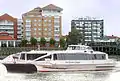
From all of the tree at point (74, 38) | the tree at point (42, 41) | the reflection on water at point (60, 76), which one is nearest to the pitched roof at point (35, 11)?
the tree at point (42, 41)

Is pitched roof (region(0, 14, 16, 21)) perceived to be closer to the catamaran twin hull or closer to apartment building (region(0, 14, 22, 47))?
apartment building (region(0, 14, 22, 47))

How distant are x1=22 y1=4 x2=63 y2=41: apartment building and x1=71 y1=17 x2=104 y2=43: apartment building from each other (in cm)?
4755

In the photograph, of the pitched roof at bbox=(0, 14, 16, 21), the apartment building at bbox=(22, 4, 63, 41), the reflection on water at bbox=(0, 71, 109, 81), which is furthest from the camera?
the pitched roof at bbox=(0, 14, 16, 21)

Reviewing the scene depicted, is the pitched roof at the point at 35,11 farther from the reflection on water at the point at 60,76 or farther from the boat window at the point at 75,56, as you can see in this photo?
the reflection on water at the point at 60,76

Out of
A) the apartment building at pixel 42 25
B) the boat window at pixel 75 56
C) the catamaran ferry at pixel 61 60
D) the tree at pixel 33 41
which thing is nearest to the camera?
the catamaran ferry at pixel 61 60

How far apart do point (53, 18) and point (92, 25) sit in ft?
172

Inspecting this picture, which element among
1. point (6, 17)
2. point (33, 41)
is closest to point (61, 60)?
point (33, 41)

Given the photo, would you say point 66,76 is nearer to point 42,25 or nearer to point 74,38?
point 74,38

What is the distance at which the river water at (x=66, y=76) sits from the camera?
29688mm

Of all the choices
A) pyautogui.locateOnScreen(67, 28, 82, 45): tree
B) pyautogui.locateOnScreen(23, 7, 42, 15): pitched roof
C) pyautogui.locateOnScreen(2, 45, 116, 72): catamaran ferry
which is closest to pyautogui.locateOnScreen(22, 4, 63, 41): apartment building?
pyautogui.locateOnScreen(23, 7, 42, 15): pitched roof

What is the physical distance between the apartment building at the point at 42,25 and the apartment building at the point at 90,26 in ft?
156

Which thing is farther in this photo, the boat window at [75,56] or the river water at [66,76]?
the boat window at [75,56]

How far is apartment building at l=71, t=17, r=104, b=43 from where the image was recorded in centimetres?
15562

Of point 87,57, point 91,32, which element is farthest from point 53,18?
point 87,57
